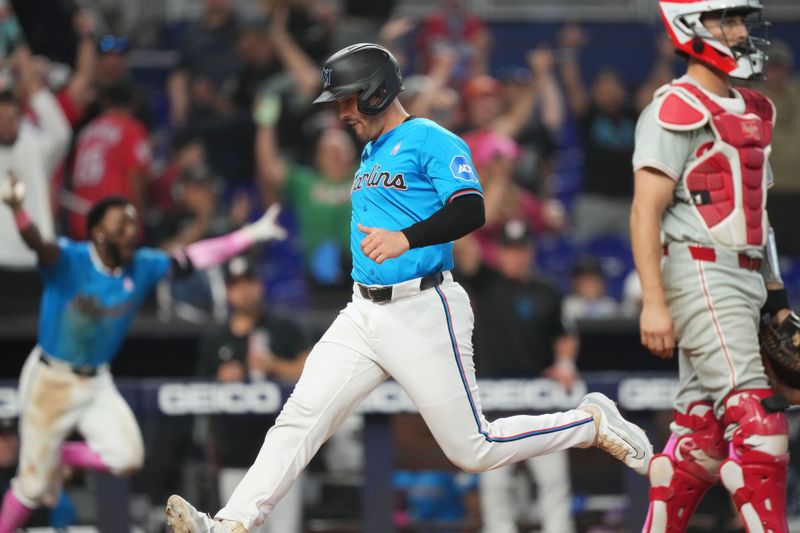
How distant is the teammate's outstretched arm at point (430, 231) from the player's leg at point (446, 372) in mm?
336

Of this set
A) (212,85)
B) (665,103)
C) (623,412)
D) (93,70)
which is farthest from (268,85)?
(665,103)

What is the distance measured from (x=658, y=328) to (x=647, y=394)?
6.71ft

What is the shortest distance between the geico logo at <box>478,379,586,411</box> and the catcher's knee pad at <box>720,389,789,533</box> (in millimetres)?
2128

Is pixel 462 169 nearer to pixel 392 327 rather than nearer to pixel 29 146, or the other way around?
pixel 392 327

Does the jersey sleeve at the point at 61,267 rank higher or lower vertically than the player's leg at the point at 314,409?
higher

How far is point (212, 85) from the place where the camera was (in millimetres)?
10883

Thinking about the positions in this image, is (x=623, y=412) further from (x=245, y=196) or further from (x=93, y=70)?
(x=93, y=70)

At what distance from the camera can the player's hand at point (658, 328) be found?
16.2 feet

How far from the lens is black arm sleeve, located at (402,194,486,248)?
459 centimetres

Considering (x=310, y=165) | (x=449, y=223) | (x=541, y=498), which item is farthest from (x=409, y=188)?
(x=310, y=165)

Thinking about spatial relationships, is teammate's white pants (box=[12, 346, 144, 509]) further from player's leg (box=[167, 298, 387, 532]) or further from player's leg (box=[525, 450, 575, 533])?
player's leg (box=[167, 298, 387, 532])

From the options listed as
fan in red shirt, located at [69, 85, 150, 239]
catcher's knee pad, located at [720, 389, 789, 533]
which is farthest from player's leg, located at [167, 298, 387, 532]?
fan in red shirt, located at [69, 85, 150, 239]

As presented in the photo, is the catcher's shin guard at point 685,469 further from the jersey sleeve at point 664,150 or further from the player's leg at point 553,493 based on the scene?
the player's leg at point 553,493

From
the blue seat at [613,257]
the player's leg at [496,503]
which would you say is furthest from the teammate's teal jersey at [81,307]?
the blue seat at [613,257]
